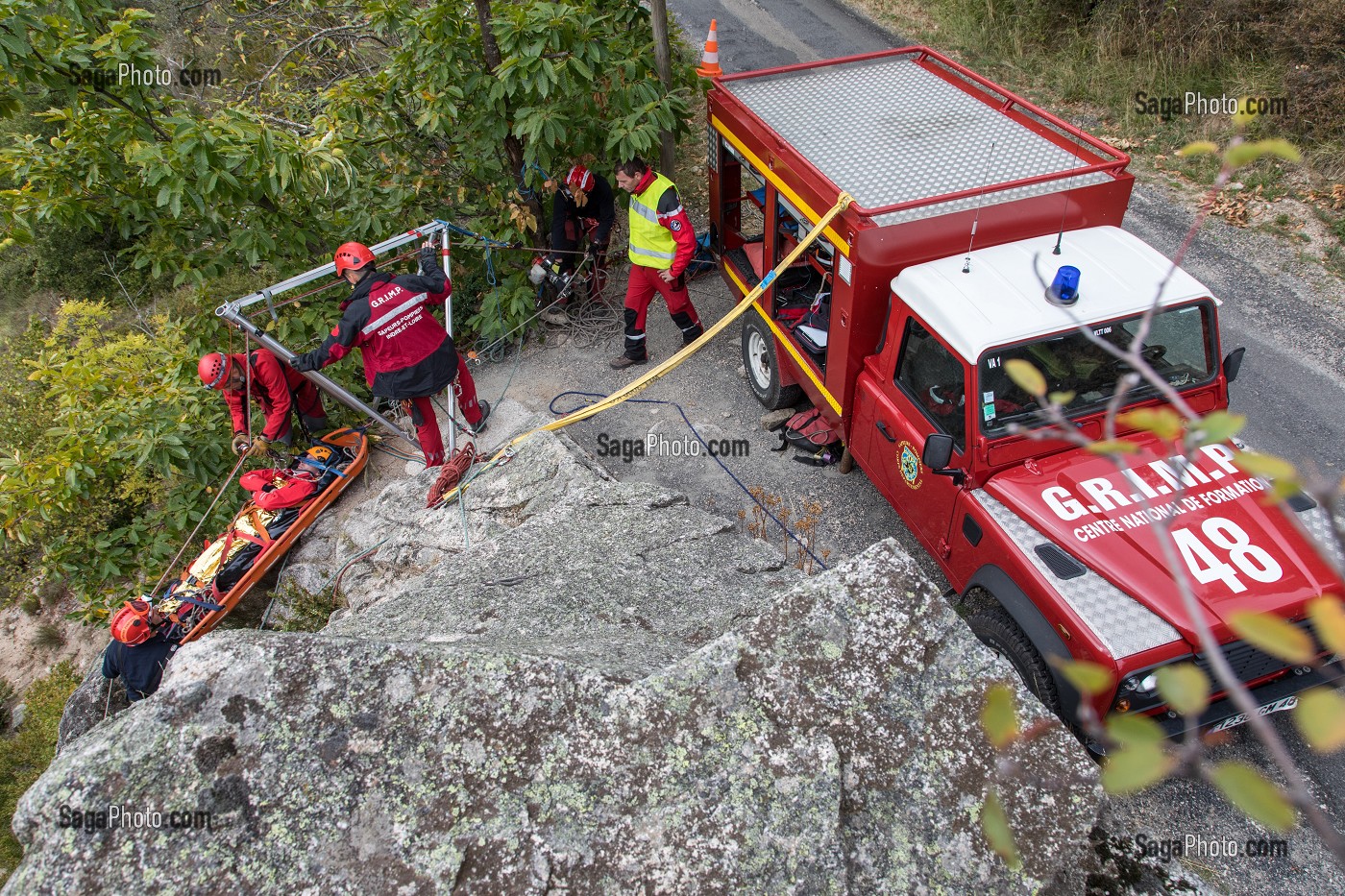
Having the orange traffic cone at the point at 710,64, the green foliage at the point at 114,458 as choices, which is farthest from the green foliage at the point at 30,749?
the orange traffic cone at the point at 710,64

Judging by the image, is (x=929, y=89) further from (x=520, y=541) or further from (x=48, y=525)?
(x=48, y=525)

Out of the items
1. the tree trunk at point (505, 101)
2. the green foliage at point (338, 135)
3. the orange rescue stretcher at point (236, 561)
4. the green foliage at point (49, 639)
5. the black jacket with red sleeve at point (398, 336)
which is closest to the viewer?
the black jacket with red sleeve at point (398, 336)

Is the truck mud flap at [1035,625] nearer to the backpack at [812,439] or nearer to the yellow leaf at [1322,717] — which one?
the backpack at [812,439]

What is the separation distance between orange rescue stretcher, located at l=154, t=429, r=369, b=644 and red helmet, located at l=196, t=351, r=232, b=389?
1052 millimetres

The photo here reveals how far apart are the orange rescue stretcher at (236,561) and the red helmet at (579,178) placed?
10.4 feet

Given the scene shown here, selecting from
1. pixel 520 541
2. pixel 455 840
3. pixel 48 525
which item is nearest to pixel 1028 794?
pixel 455 840

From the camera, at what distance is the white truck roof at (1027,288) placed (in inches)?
168

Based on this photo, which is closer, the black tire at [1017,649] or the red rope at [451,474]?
the black tire at [1017,649]

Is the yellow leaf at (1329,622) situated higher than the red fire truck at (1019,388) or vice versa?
the yellow leaf at (1329,622)

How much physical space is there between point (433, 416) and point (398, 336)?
30.1 inches

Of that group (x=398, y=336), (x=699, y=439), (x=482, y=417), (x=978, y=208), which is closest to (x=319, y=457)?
(x=482, y=417)

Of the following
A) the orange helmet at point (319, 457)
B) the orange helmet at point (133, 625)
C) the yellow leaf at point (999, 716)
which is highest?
the yellow leaf at point (999, 716)

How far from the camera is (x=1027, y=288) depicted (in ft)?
14.8

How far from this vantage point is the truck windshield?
4266 mm
